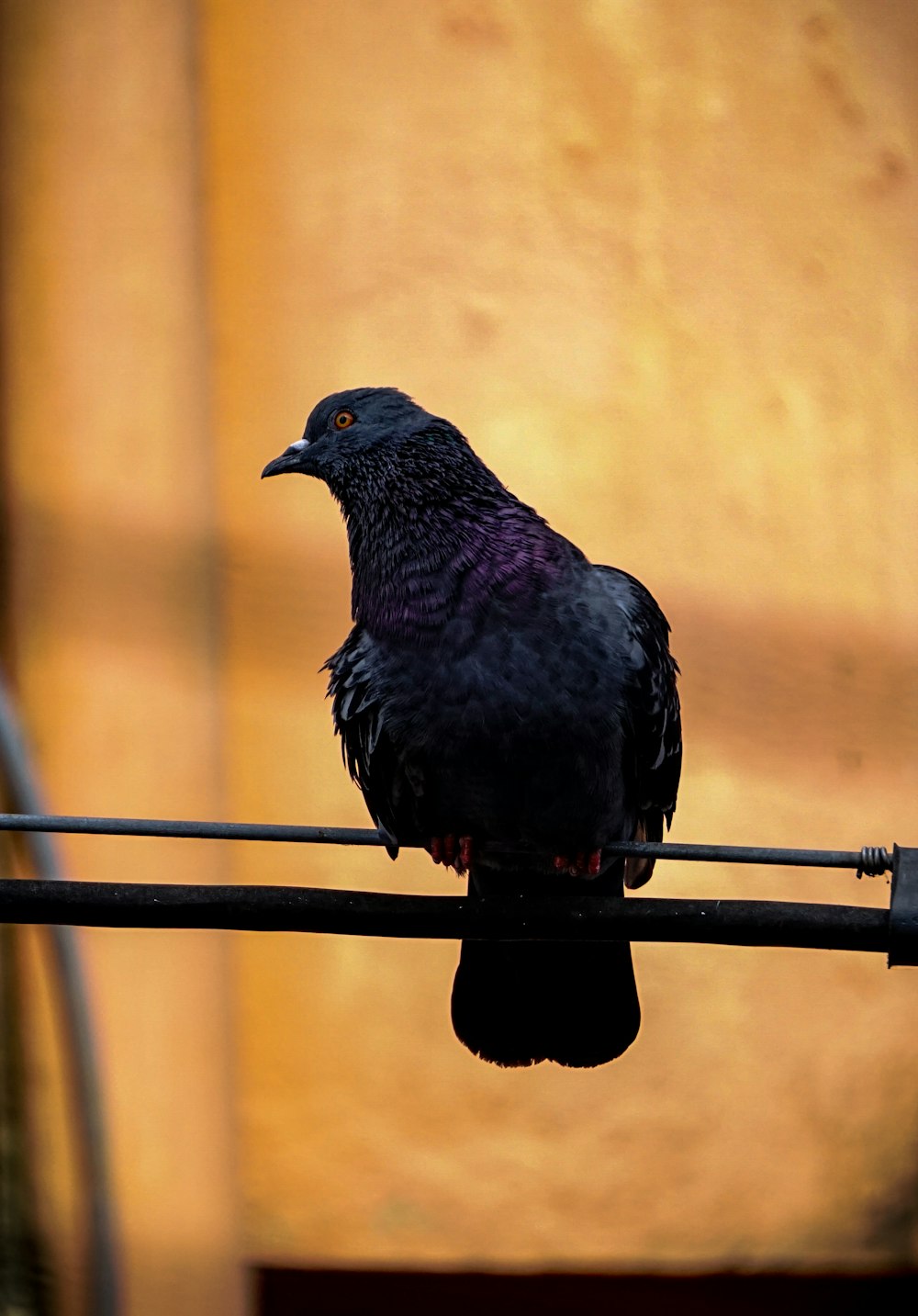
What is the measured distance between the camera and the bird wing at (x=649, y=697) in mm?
3268

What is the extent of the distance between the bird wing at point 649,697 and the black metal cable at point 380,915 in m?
0.80

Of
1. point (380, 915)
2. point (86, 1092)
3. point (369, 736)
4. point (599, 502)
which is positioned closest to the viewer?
point (380, 915)

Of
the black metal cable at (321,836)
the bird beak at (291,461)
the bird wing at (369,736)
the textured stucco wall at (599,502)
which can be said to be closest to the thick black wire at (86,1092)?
the textured stucco wall at (599,502)

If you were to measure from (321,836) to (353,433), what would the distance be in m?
1.30

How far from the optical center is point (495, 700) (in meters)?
3.09

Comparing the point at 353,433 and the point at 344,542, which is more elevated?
the point at 353,433

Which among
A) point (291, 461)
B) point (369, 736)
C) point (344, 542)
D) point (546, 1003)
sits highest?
point (291, 461)

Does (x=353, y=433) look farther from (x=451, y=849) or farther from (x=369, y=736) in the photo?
(x=451, y=849)

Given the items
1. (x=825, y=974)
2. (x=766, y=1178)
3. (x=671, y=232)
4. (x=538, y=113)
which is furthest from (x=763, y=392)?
(x=766, y=1178)

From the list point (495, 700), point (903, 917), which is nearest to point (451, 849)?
point (495, 700)

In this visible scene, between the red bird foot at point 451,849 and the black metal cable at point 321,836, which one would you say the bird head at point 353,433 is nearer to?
the red bird foot at point 451,849

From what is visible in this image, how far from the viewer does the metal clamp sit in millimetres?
2332

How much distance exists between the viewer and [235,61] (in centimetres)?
614

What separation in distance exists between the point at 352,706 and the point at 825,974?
3.43m
